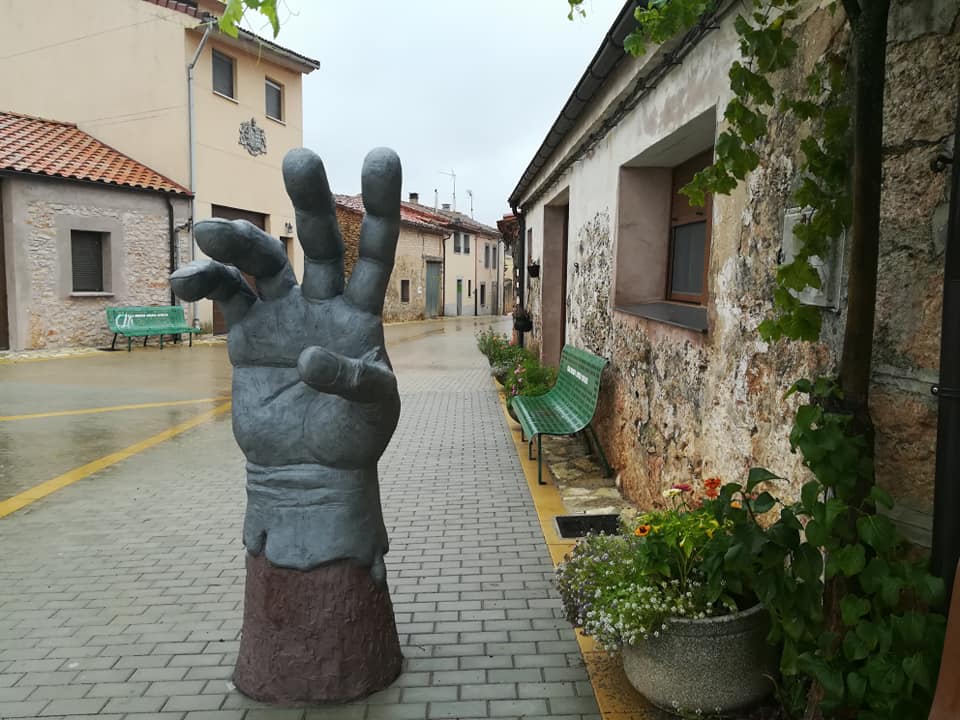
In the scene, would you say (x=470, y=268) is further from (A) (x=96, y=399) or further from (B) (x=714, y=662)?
(B) (x=714, y=662)

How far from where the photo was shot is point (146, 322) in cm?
1534

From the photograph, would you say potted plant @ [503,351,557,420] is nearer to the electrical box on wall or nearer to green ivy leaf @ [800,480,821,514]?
the electrical box on wall

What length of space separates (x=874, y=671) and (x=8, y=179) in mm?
15768

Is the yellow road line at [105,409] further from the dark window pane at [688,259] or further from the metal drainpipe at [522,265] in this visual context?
the dark window pane at [688,259]

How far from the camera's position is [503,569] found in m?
4.05

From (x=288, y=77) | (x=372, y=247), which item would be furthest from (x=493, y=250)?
(x=372, y=247)

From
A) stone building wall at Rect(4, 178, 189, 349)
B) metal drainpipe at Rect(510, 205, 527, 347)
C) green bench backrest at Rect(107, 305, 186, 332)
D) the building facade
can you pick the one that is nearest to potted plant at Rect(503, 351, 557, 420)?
metal drainpipe at Rect(510, 205, 527, 347)

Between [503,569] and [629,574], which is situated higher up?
[629,574]

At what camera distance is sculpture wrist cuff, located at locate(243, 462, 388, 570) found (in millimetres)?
2629

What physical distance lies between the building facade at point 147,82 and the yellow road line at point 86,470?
32.8ft

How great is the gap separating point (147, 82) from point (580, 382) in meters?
14.7

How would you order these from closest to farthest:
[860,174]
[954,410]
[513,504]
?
[954,410] → [860,174] → [513,504]

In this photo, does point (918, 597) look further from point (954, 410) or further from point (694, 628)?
point (694, 628)

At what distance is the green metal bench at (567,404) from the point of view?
561 centimetres
